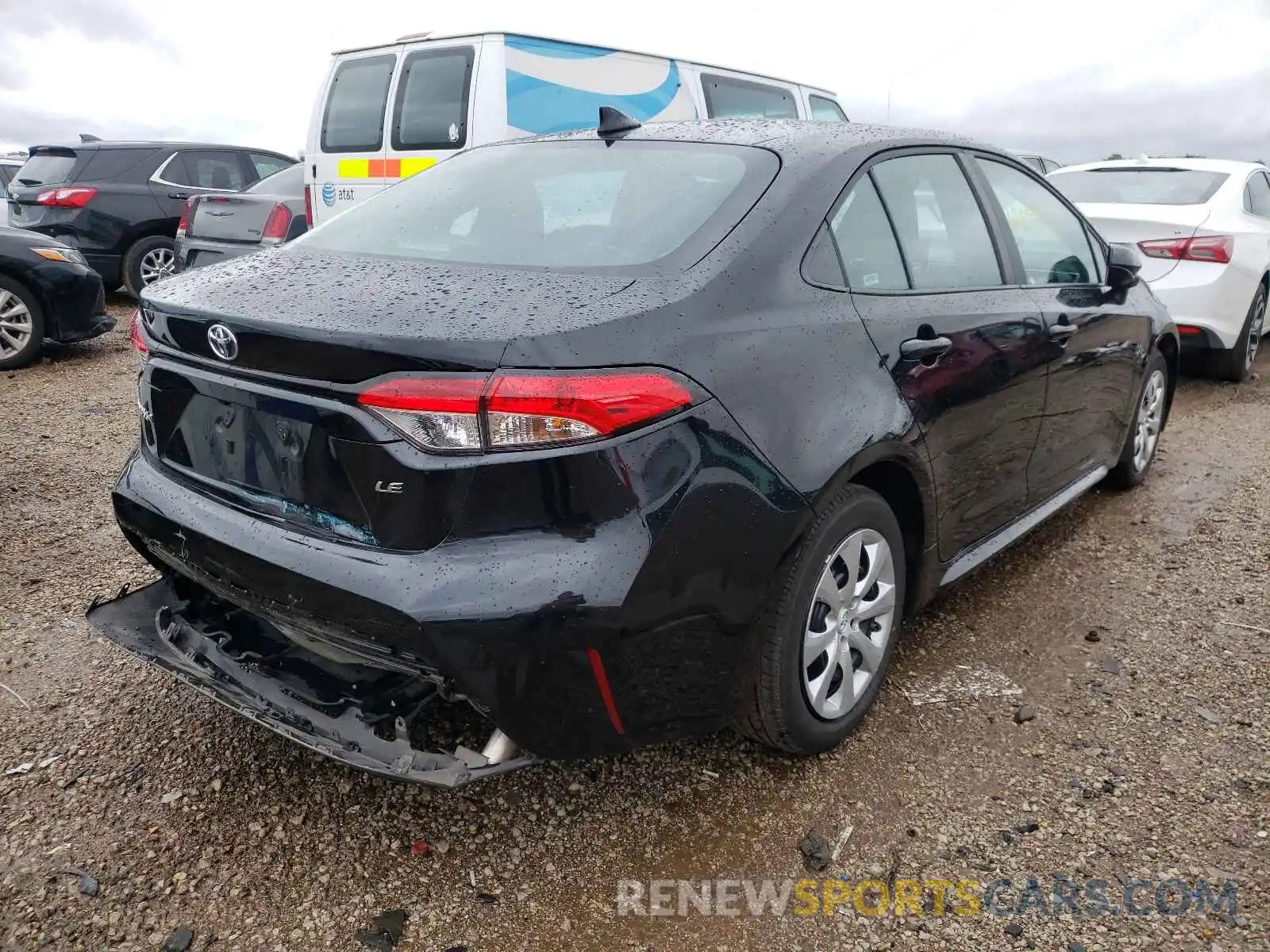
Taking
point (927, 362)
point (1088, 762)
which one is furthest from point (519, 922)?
point (927, 362)

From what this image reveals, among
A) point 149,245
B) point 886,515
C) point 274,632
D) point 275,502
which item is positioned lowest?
point 149,245

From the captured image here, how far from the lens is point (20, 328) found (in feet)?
22.0

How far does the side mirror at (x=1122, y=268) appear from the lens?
376cm

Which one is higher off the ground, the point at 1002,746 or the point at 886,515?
the point at 886,515

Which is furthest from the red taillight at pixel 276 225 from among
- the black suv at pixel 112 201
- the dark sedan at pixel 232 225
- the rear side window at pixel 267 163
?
the rear side window at pixel 267 163

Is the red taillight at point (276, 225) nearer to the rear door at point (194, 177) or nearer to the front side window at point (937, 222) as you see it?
the rear door at point (194, 177)

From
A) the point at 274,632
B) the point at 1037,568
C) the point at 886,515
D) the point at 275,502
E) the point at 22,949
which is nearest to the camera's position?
the point at 22,949

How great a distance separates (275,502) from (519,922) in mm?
1012

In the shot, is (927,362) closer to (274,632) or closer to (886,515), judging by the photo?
(886,515)

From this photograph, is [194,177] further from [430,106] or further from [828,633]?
[828,633]

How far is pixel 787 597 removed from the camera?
2.14 metres

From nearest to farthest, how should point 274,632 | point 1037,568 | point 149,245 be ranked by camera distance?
point 274,632, point 1037,568, point 149,245

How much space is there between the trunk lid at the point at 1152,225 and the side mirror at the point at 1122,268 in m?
2.59

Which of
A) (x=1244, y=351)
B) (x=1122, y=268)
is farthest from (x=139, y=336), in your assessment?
(x=1244, y=351)
